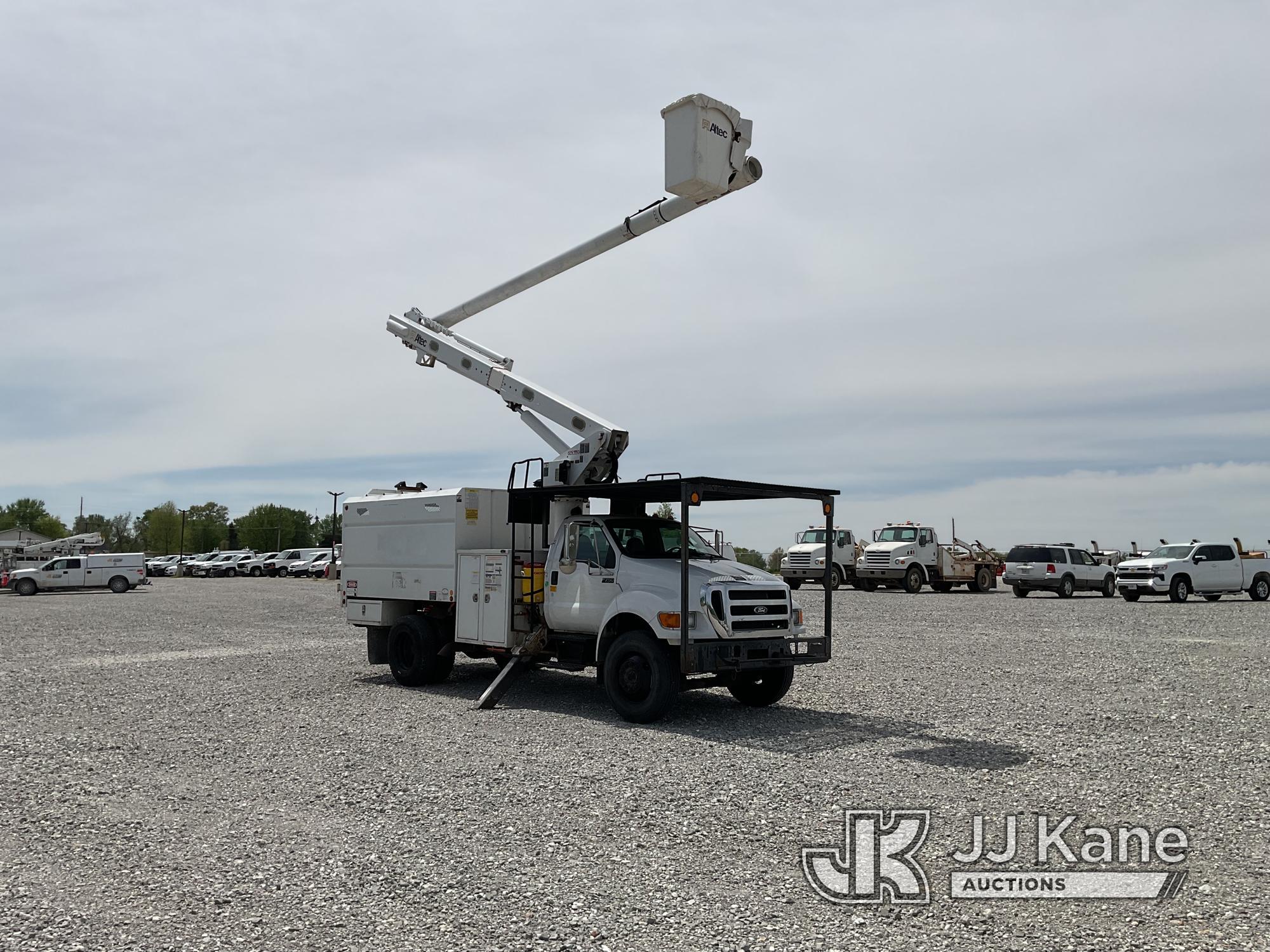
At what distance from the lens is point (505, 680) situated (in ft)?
39.9

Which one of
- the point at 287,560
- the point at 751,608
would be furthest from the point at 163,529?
the point at 751,608

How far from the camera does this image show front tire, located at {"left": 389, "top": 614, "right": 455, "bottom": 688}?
534 inches

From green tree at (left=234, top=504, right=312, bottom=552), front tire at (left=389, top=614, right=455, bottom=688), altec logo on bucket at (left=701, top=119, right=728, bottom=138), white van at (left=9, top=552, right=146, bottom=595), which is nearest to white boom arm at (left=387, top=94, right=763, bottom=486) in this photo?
altec logo on bucket at (left=701, top=119, right=728, bottom=138)

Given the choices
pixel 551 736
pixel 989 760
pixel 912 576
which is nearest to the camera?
pixel 989 760

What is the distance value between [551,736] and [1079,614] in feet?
63.8

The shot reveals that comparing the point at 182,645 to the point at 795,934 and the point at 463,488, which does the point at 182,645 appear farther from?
the point at 795,934

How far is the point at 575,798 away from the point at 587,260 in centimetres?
745

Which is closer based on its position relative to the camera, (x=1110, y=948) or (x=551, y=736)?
(x=1110, y=948)

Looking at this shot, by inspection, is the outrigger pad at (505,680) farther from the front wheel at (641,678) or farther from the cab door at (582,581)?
the front wheel at (641,678)

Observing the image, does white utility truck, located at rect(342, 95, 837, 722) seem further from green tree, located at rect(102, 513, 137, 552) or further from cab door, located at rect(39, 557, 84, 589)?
green tree, located at rect(102, 513, 137, 552)

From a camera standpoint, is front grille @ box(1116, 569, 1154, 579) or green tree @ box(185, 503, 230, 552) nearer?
front grille @ box(1116, 569, 1154, 579)

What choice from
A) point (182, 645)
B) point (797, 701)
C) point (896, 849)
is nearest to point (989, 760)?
point (896, 849)

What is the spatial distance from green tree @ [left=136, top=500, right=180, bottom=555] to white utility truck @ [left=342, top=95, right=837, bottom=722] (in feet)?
416

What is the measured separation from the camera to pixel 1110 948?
15.2 ft
